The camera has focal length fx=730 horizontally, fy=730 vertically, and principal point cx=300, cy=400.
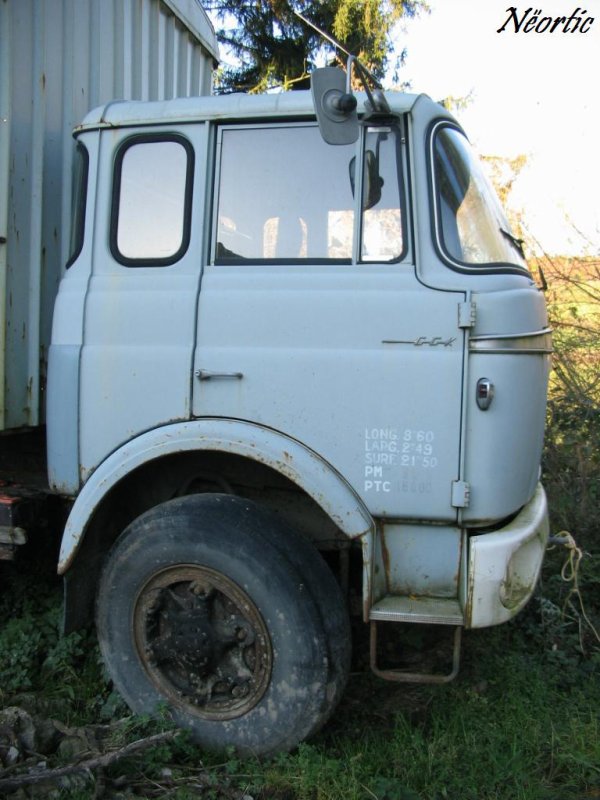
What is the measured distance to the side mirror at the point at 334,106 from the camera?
266 cm

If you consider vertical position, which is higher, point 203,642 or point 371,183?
point 371,183

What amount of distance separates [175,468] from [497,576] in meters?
1.45

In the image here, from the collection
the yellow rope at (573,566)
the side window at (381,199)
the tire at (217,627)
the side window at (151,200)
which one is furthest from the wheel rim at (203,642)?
the yellow rope at (573,566)

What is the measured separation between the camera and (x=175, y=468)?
3275 millimetres

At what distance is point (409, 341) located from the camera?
2.79 meters

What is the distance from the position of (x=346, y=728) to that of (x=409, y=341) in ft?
5.74

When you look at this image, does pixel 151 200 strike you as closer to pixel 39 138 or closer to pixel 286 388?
pixel 39 138

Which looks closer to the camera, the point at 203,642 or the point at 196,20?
the point at 203,642

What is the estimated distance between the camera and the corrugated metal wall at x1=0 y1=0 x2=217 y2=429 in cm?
329

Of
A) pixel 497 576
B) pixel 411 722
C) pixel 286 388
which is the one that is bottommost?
pixel 411 722

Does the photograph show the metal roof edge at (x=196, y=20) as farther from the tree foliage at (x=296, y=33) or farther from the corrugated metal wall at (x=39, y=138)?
the tree foliage at (x=296, y=33)

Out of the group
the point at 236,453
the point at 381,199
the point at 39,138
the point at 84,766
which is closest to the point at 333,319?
the point at 381,199

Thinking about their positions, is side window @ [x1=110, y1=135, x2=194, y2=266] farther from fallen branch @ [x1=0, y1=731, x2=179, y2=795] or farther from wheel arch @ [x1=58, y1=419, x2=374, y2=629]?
fallen branch @ [x1=0, y1=731, x2=179, y2=795]

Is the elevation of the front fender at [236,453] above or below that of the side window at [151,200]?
below
